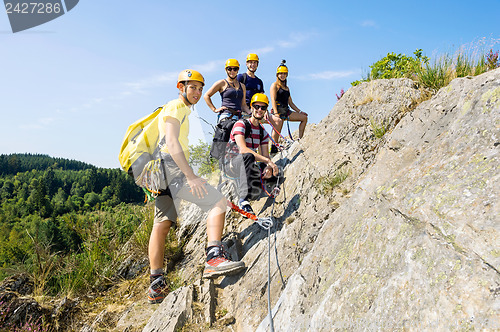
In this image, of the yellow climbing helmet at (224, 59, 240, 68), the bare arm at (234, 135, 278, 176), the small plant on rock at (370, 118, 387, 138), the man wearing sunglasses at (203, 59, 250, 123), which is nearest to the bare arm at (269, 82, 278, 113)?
the man wearing sunglasses at (203, 59, 250, 123)

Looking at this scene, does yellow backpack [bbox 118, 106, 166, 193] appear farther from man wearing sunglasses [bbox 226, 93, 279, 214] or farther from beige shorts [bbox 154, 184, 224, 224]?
man wearing sunglasses [bbox 226, 93, 279, 214]

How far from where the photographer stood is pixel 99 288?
5289 millimetres

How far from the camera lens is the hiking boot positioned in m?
3.63

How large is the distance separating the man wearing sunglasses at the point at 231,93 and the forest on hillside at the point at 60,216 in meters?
3.46

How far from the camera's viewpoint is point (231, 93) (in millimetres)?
6418

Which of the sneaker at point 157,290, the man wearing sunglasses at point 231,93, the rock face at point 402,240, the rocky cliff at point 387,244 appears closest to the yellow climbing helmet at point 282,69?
the man wearing sunglasses at point 231,93

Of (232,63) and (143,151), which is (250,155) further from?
(232,63)

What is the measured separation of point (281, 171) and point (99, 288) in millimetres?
4157

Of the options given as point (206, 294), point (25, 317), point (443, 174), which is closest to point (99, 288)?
point (25, 317)

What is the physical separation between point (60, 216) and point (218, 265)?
208 feet

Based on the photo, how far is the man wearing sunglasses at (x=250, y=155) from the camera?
4785mm

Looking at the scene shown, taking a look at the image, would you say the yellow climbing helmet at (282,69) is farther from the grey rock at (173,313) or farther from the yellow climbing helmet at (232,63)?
the grey rock at (173,313)

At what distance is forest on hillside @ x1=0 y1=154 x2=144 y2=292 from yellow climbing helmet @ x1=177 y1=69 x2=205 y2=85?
4.08m

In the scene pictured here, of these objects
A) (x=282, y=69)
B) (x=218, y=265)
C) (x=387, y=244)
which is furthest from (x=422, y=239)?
(x=282, y=69)
